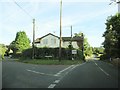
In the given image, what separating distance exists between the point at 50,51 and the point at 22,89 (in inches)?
2287

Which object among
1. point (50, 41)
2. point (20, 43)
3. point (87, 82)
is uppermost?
point (20, 43)

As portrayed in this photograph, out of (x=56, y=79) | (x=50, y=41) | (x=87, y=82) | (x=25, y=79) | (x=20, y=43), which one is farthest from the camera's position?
(x=20, y=43)

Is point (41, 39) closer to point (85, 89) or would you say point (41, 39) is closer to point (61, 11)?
point (61, 11)

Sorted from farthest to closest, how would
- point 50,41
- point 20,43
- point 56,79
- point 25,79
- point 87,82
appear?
point 20,43 < point 50,41 < point 56,79 < point 25,79 < point 87,82

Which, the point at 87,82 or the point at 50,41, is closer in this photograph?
the point at 87,82

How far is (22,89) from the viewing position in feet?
37.4

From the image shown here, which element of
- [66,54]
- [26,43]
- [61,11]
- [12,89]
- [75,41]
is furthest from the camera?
[26,43]

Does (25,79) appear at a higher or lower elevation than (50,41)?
lower

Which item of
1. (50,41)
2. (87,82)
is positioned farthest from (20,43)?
(87,82)

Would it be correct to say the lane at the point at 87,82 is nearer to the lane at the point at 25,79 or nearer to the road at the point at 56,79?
the road at the point at 56,79

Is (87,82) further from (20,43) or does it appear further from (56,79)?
(20,43)

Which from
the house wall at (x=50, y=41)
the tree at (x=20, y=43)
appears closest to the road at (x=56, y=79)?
the house wall at (x=50, y=41)

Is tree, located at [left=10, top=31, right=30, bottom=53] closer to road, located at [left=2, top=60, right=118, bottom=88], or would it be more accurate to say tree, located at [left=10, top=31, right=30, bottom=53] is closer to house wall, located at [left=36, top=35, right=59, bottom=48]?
house wall, located at [left=36, top=35, right=59, bottom=48]

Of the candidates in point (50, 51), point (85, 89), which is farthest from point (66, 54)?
point (85, 89)
